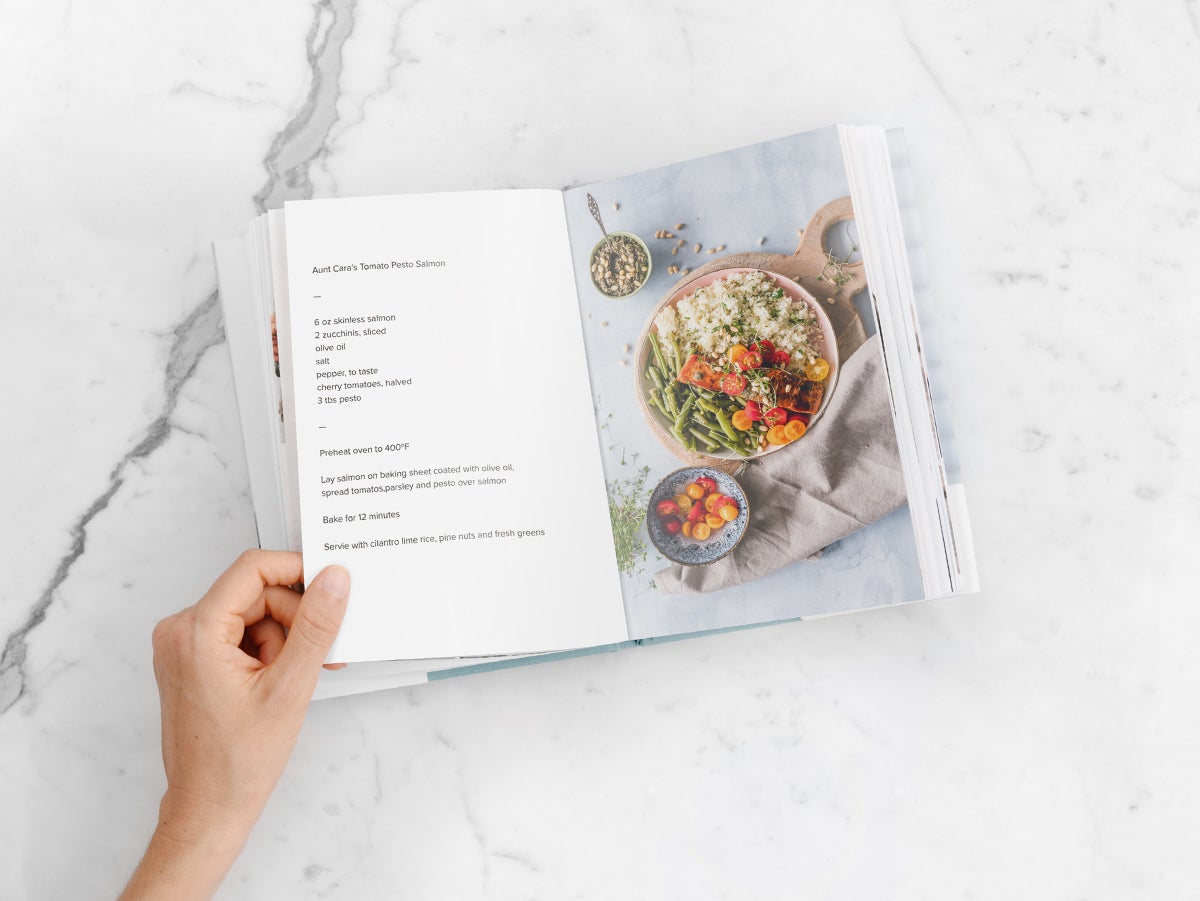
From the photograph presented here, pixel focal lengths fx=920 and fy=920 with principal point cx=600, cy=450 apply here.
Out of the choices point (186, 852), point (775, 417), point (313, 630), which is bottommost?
point (186, 852)

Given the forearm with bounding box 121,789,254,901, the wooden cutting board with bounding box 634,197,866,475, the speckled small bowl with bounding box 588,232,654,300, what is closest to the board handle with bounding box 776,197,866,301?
the wooden cutting board with bounding box 634,197,866,475

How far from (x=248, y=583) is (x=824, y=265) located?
18.7 inches

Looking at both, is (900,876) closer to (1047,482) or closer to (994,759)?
(994,759)

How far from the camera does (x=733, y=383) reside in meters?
0.68

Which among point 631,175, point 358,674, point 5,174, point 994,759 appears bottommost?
point 994,759

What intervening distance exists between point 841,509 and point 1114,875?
0.38 m

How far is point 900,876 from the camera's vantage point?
0.73m

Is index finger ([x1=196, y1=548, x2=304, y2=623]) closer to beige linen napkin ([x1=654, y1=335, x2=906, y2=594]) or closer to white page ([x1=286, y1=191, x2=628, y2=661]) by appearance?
white page ([x1=286, y1=191, x2=628, y2=661])

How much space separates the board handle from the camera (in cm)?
66

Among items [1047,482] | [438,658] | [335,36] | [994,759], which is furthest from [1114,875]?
[335,36]

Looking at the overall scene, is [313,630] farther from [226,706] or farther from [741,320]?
[741,320]

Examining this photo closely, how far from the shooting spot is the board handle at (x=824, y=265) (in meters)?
0.66

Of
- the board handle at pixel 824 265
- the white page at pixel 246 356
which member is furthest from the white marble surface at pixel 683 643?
the board handle at pixel 824 265

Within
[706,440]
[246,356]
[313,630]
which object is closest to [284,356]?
[246,356]
